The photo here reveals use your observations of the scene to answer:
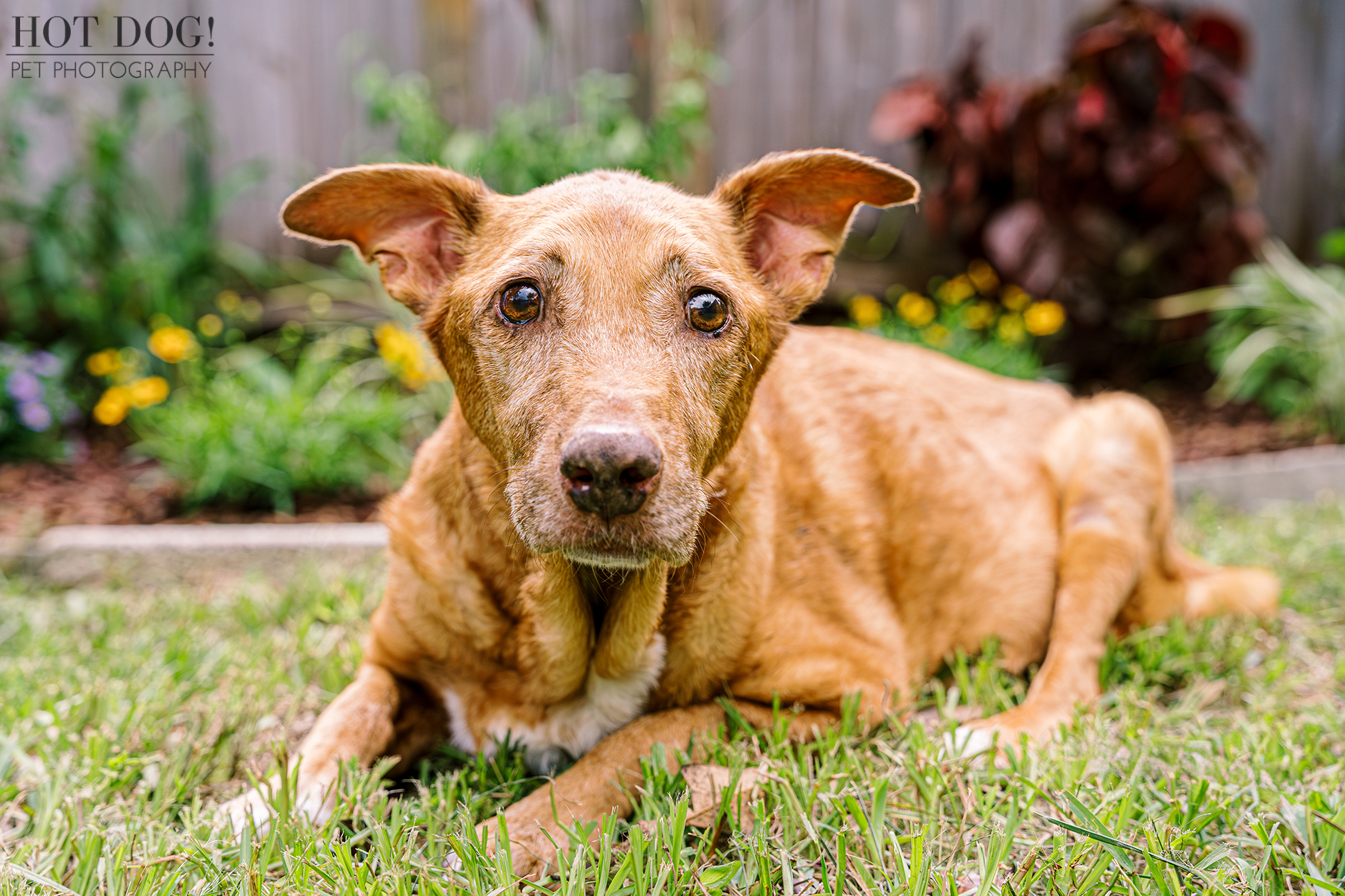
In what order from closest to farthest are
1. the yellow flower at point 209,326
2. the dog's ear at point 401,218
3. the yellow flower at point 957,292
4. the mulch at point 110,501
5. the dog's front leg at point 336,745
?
1. the dog's front leg at point 336,745
2. the dog's ear at point 401,218
3. the mulch at point 110,501
4. the yellow flower at point 209,326
5. the yellow flower at point 957,292

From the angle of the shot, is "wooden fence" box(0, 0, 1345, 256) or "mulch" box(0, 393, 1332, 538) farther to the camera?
"wooden fence" box(0, 0, 1345, 256)

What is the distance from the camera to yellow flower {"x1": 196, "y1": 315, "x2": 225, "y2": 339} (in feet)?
17.4

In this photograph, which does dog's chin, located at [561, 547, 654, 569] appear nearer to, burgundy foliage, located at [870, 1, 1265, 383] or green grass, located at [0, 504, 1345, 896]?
green grass, located at [0, 504, 1345, 896]

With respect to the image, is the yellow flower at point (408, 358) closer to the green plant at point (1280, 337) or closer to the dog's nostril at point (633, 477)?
the dog's nostril at point (633, 477)

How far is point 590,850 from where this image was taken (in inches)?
75.8

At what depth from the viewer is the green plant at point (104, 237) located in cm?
523

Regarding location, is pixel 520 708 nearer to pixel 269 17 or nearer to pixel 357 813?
pixel 357 813

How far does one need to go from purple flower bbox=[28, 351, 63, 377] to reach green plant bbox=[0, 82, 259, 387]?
22cm

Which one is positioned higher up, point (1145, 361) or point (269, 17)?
point (269, 17)

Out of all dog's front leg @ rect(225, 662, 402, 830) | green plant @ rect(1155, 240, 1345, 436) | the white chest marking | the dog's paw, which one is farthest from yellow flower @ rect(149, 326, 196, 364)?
green plant @ rect(1155, 240, 1345, 436)

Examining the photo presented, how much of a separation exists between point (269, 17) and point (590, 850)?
593cm

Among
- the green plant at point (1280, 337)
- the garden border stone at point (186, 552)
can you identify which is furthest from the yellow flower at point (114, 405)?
the green plant at point (1280, 337)

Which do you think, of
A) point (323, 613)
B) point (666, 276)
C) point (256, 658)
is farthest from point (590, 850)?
point (323, 613)

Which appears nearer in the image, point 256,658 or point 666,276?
point 666,276
